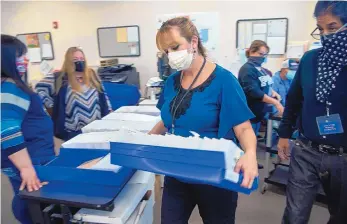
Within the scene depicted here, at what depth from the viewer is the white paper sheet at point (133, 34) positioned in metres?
4.20

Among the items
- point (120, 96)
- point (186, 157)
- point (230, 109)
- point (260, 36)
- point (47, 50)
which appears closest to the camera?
point (186, 157)

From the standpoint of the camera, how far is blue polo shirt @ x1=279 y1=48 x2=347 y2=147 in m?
1.11

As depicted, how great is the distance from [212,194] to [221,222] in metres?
0.12

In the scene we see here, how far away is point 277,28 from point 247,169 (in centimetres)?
343

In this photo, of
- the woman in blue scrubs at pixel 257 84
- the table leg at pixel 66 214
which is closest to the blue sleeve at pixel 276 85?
the woman in blue scrubs at pixel 257 84

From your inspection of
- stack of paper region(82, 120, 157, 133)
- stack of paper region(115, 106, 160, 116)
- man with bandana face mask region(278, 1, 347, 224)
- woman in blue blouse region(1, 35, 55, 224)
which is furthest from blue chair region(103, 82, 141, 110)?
man with bandana face mask region(278, 1, 347, 224)

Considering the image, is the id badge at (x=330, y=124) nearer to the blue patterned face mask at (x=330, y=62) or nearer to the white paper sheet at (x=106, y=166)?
the blue patterned face mask at (x=330, y=62)

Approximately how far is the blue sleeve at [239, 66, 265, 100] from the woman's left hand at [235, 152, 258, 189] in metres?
1.69

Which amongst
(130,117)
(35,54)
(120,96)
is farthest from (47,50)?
(130,117)

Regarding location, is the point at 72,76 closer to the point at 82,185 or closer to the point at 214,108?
the point at 82,185

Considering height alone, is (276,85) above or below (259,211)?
above

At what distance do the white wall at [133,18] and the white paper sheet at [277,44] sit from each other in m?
0.11

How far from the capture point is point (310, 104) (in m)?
1.20

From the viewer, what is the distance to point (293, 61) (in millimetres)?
3080
